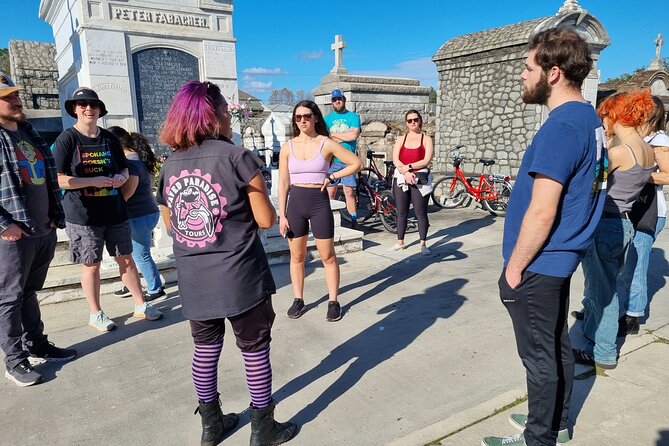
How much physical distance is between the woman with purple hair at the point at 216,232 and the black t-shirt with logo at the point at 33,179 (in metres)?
1.36

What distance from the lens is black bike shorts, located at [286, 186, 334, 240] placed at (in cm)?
393

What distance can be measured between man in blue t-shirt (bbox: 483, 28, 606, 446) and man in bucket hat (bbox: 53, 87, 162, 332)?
3060 mm

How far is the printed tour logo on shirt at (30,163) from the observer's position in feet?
10.0

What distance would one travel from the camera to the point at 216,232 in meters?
2.18

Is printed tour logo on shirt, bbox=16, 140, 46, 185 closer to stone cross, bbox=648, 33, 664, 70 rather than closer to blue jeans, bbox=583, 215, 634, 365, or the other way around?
blue jeans, bbox=583, 215, 634, 365

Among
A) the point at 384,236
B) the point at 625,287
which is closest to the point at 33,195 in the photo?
the point at 625,287

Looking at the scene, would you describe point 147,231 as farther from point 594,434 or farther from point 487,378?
point 594,434

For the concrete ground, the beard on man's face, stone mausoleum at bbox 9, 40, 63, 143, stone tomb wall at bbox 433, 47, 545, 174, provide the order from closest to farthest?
the beard on man's face → the concrete ground → stone tomb wall at bbox 433, 47, 545, 174 → stone mausoleum at bbox 9, 40, 63, 143

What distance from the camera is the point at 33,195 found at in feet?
10.2

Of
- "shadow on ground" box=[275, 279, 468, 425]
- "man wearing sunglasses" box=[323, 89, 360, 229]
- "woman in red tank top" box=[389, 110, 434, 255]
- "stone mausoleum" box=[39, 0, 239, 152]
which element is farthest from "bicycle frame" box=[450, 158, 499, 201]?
"stone mausoleum" box=[39, 0, 239, 152]

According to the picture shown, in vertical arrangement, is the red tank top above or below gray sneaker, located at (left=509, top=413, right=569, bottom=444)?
above

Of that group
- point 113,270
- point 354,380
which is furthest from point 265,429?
point 113,270

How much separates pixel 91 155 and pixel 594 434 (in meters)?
3.81

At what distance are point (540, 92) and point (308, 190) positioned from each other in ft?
7.23
